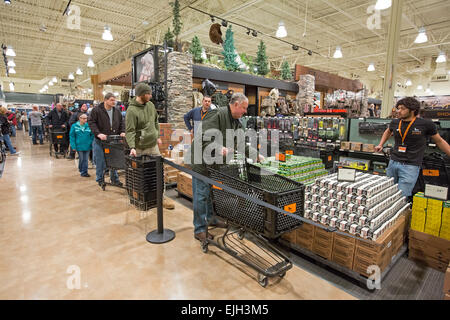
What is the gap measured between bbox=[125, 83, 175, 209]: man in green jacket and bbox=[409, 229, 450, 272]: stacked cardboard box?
10.6 ft

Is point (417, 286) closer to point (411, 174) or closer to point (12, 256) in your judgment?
point (411, 174)

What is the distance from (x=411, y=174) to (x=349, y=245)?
1.50 meters

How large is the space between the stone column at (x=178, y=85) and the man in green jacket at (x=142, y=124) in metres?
2.48

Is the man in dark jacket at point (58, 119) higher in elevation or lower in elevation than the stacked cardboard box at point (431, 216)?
higher

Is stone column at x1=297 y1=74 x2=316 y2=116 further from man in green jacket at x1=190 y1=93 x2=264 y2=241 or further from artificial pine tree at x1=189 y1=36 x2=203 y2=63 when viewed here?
man in green jacket at x1=190 y1=93 x2=264 y2=241

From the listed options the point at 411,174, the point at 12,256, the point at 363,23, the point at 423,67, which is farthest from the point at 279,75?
the point at 423,67

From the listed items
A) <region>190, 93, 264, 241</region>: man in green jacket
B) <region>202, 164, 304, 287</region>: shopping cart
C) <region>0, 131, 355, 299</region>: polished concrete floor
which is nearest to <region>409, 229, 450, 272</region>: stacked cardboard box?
<region>0, 131, 355, 299</region>: polished concrete floor

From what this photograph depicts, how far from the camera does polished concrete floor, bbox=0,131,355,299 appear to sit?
7.20 feet

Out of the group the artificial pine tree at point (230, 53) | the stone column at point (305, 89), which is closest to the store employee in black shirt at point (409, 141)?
the artificial pine tree at point (230, 53)

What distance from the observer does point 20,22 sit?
11555 mm

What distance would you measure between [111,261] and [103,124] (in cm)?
305

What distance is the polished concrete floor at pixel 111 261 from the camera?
219cm

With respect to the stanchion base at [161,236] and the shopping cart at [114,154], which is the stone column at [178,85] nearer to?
the shopping cart at [114,154]

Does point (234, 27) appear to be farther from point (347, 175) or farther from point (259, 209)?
point (259, 209)
